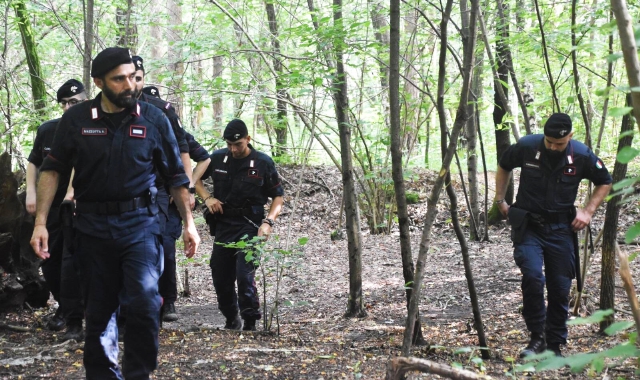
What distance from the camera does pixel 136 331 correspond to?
370 centimetres

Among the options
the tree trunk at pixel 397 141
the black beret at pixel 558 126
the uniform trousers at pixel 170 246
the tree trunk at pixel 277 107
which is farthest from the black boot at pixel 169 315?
Answer: the black beret at pixel 558 126

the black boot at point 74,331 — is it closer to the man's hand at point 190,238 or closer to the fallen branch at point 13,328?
the fallen branch at point 13,328

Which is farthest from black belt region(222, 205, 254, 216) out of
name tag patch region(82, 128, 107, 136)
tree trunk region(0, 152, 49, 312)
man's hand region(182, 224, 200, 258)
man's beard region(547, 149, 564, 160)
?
man's beard region(547, 149, 564, 160)

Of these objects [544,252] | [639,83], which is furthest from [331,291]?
[639,83]

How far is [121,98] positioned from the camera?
12.3 feet

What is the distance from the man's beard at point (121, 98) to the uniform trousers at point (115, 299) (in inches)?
30.1

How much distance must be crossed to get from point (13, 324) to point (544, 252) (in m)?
4.88

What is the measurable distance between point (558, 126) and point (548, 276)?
129cm

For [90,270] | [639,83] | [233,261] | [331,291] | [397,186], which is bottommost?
[331,291]

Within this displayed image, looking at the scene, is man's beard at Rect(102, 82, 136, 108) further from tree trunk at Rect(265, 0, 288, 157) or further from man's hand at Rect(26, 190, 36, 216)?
tree trunk at Rect(265, 0, 288, 157)

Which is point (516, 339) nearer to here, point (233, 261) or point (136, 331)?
point (233, 261)

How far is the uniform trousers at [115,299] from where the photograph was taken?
3.68 metres

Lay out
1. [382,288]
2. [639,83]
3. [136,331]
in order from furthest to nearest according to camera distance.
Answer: [382,288], [136,331], [639,83]

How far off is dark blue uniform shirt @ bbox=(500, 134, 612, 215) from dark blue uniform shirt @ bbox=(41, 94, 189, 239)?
10.7 feet
